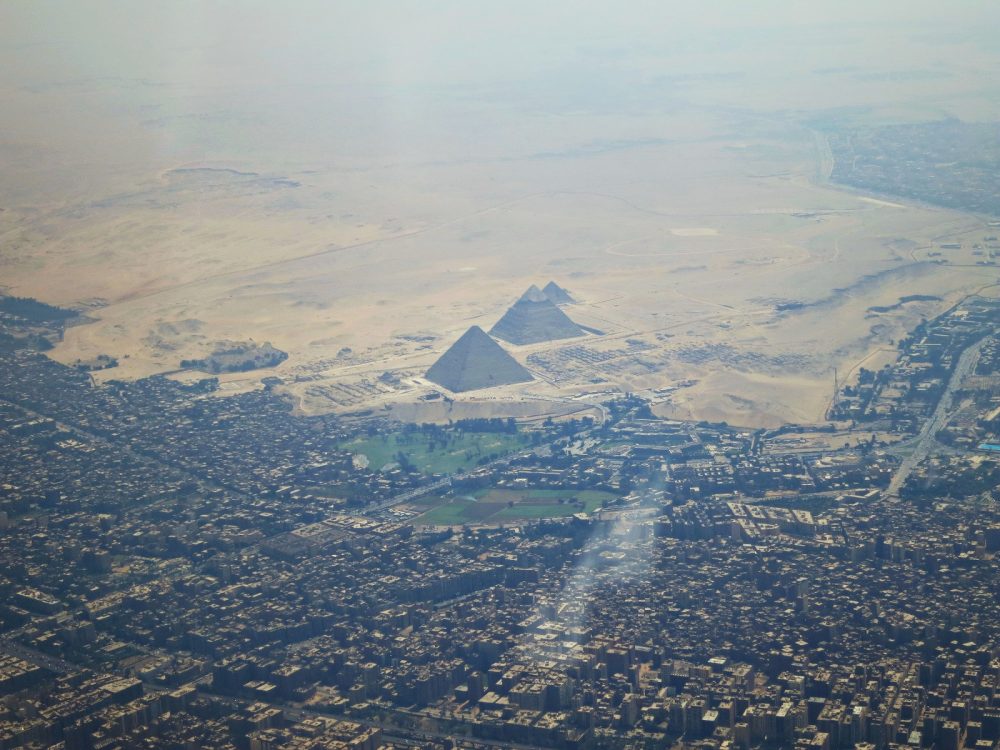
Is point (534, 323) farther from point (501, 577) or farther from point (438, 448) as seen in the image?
point (501, 577)

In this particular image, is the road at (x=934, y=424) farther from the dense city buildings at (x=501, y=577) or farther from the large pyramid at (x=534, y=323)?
the large pyramid at (x=534, y=323)

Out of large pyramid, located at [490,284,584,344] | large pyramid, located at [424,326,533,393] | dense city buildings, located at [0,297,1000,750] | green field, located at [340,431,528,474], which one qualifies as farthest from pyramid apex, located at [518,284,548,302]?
green field, located at [340,431,528,474]

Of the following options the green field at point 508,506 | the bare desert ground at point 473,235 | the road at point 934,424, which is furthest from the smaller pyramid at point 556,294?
the green field at point 508,506

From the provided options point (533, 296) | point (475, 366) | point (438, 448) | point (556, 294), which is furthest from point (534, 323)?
point (438, 448)

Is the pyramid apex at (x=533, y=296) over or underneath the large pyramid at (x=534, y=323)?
over

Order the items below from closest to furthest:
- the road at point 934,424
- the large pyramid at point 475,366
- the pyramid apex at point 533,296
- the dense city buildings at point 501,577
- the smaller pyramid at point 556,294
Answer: the dense city buildings at point 501,577 < the road at point 934,424 < the large pyramid at point 475,366 < the pyramid apex at point 533,296 < the smaller pyramid at point 556,294

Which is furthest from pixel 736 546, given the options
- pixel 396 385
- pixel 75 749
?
pixel 396 385
